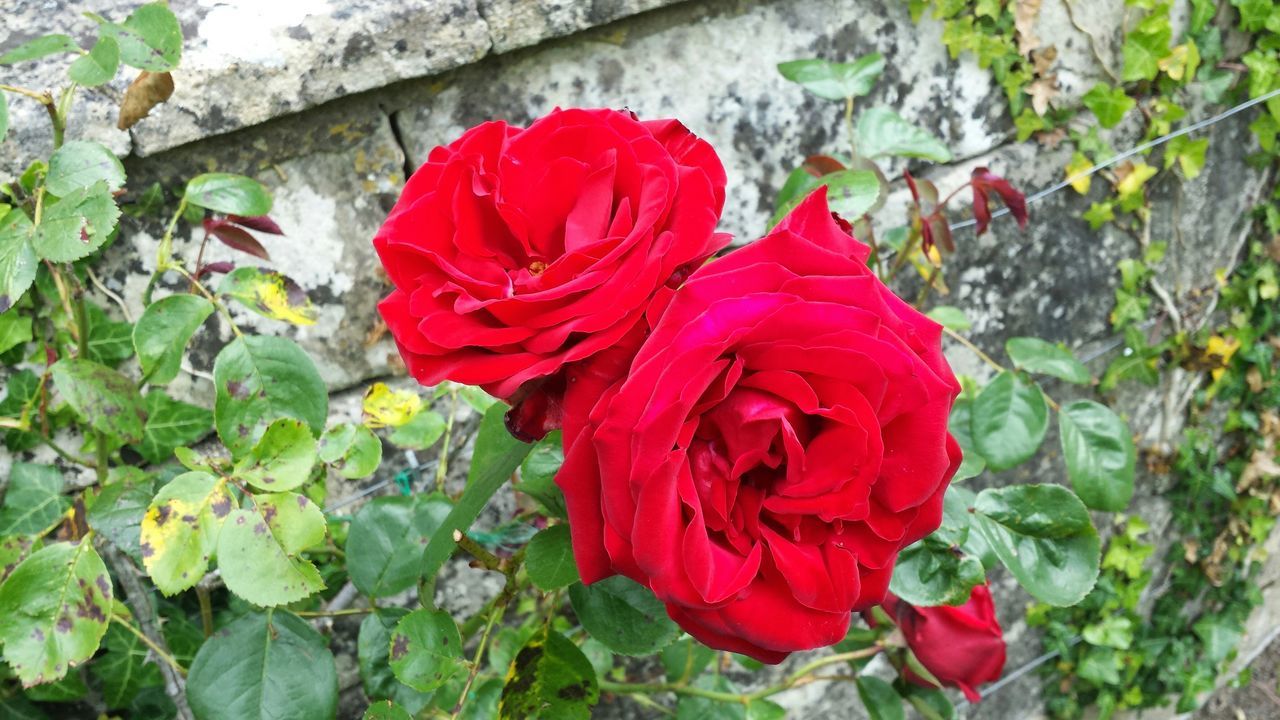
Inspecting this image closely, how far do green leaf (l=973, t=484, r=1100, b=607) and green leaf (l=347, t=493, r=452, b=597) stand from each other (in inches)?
20.1

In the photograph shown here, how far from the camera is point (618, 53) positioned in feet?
4.02

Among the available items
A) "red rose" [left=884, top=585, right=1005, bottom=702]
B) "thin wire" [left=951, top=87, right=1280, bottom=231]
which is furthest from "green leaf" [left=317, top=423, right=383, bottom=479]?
"thin wire" [left=951, top=87, right=1280, bottom=231]

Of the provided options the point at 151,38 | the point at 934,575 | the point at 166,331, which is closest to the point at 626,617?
the point at 934,575

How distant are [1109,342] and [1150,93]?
1.50ft

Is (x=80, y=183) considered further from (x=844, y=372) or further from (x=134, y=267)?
(x=844, y=372)

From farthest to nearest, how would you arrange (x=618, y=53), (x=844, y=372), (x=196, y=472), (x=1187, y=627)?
(x=1187, y=627) → (x=618, y=53) → (x=196, y=472) → (x=844, y=372)

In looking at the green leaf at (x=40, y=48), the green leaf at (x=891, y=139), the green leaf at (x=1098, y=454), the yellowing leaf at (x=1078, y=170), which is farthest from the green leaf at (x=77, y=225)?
the yellowing leaf at (x=1078, y=170)

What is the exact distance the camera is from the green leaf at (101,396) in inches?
34.0

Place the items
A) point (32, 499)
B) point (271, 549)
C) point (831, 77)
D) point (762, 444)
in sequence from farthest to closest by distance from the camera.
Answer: point (831, 77) < point (32, 499) < point (271, 549) < point (762, 444)

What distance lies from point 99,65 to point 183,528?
1.21 ft

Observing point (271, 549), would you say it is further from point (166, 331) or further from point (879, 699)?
point (879, 699)

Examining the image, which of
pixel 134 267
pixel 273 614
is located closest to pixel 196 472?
pixel 273 614

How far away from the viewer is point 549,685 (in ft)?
2.67

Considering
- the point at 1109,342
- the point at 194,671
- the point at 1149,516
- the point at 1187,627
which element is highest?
the point at 194,671
